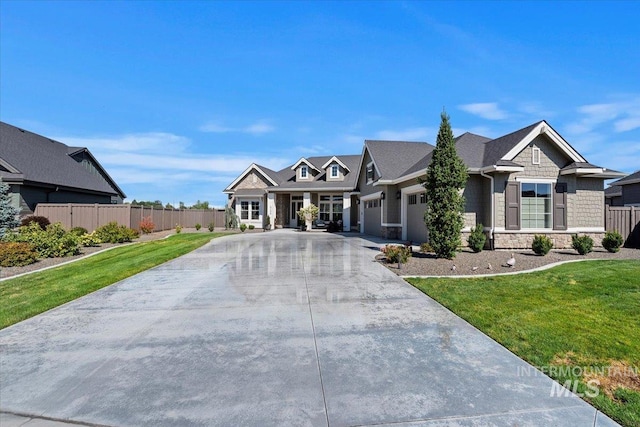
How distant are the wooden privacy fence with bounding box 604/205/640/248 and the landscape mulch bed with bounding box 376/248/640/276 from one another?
79.9 inches

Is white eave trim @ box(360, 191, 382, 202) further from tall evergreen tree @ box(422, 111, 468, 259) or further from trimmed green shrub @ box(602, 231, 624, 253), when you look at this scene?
trimmed green shrub @ box(602, 231, 624, 253)

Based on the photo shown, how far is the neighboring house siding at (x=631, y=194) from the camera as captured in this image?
20203 millimetres

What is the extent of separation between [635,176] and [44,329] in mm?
29283

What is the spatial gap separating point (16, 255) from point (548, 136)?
2106 cm

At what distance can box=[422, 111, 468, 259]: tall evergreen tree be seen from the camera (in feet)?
37.0

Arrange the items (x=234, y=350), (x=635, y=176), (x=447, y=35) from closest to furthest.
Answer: (x=234, y=350) < (x=447, y=35) < (x=635, y=176)

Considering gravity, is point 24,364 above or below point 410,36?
below

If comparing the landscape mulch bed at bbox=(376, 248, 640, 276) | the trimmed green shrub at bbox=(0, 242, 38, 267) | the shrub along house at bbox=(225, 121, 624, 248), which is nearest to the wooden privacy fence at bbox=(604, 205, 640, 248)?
the shrub along house at bbox=(225, 121, 624, 248)

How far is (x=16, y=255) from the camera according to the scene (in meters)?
11.5

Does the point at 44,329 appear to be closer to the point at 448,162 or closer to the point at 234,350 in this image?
the point at 234,350

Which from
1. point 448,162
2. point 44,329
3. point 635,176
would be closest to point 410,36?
point 448,162

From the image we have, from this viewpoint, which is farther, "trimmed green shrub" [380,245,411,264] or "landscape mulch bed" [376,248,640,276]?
"trimmed green shrub" [380,245,411,264]

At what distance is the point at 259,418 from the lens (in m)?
2.97

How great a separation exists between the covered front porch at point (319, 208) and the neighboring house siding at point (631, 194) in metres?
18.2
